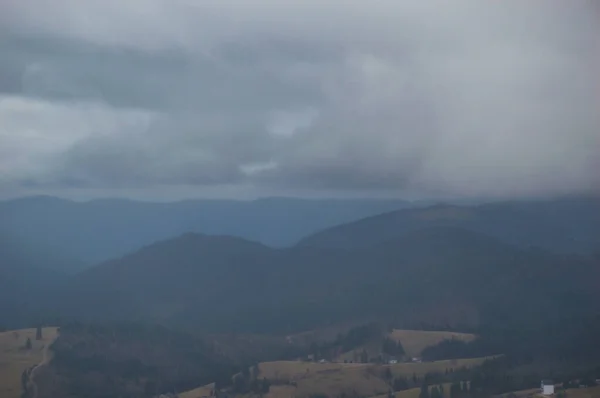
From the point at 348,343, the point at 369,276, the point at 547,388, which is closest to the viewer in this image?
the point at 547,388

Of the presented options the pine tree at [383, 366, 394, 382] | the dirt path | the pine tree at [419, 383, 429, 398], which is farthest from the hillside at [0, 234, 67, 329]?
the pine tree at [419, 383, 429, 398]

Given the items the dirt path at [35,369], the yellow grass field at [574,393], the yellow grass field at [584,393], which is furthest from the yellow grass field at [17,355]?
the yellow grass field at [584,393]

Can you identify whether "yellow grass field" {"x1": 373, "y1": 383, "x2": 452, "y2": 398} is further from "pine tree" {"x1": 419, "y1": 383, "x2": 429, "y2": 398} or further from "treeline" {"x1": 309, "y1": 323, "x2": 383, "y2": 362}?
"treeline" {"x1": 309, "y1": 323, "x2": 383, "y2": 362}

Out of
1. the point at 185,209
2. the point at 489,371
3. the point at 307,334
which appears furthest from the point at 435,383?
the point at 185,209

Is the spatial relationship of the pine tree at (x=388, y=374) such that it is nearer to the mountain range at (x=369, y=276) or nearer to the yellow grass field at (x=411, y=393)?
the yellow grass field at (x=411, y=393)

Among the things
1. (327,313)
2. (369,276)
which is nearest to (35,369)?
(327,313)

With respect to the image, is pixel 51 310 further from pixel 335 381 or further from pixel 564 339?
pixel 564 339

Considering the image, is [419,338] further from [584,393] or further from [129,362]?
[129,362]
